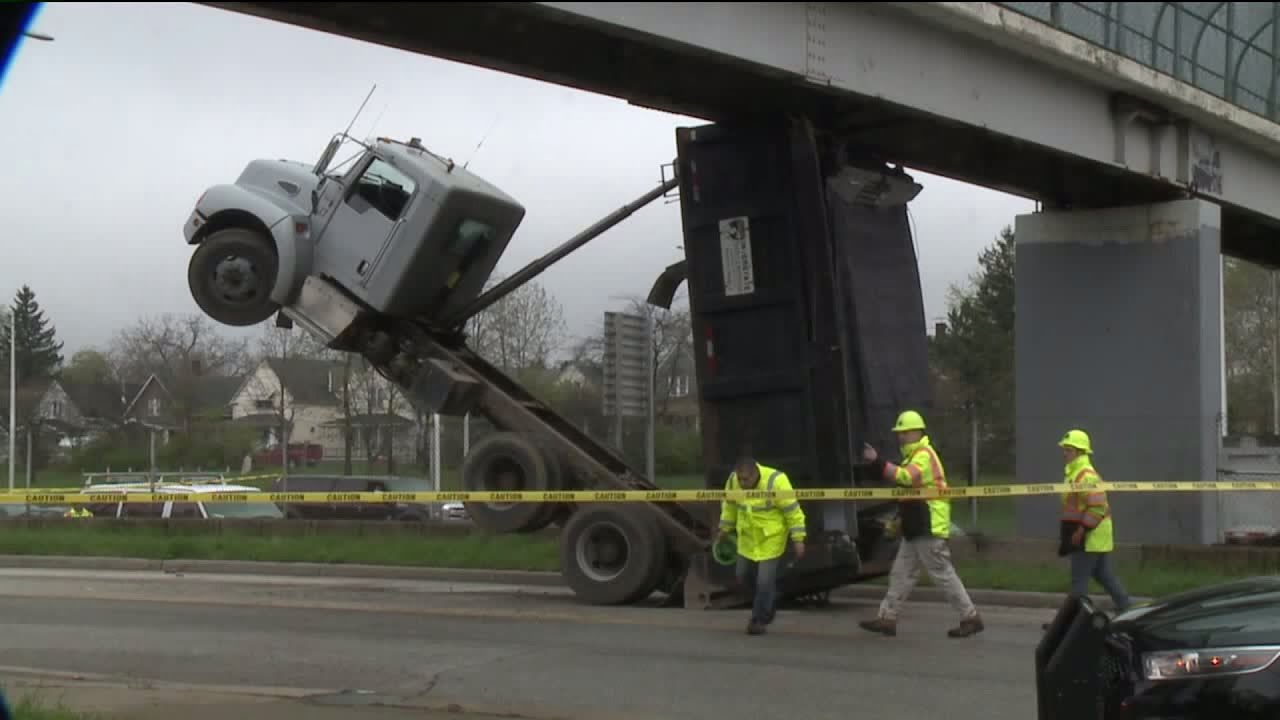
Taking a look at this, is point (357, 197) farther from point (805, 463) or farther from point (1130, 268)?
point (1130, 268)

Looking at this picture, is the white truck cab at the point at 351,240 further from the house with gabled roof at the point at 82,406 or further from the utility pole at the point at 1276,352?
the utility pole at the point at 1276,352

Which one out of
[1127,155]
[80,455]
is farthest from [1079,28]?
[80,455]

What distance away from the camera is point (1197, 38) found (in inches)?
667

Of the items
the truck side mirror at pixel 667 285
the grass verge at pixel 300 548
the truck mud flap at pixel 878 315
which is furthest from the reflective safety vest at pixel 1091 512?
the grass verge at pixel 300 548

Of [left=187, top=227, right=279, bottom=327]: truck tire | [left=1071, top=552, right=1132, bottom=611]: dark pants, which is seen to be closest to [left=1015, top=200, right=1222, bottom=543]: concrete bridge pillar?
[left=1071, top=552, right=1132, bottom=611]: dark pants

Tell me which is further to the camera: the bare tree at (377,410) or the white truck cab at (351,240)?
the bare tree at (377,410)

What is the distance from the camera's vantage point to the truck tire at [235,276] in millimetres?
15383

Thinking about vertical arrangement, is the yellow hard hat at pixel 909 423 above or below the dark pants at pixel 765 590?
above

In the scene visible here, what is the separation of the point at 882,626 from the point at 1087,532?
1798mm

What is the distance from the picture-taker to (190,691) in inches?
352

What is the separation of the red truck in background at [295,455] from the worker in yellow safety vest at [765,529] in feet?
122

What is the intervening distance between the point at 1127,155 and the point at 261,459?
36.7m

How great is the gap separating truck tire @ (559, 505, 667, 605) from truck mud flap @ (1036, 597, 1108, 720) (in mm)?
7840

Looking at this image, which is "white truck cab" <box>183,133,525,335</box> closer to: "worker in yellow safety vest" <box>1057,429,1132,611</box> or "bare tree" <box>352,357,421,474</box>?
"worker in yellow safety vest" <box>1057,429,1132,611</box>
